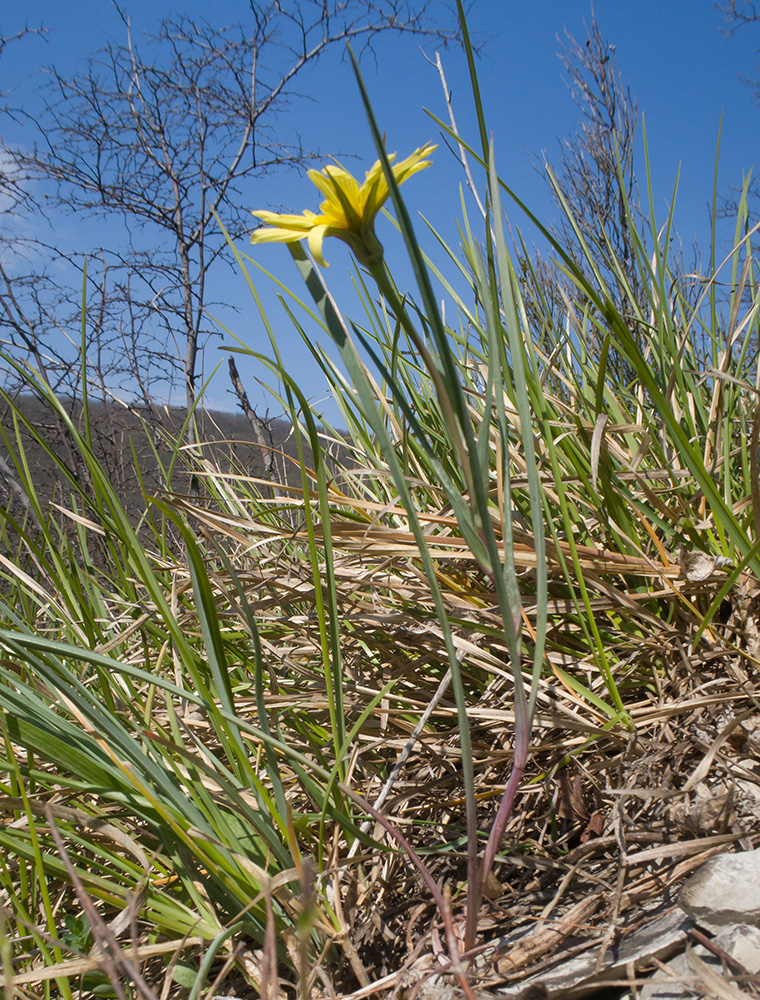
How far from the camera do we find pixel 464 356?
1.12 meters

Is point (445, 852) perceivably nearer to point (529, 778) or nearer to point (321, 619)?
point (529, 778)

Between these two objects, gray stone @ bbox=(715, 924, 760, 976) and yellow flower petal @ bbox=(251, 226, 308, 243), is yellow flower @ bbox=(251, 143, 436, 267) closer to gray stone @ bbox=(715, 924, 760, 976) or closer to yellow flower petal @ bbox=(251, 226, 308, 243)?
yellow flower petal @ bbox=(251, 226, 308, 243)

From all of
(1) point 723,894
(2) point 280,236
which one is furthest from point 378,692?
(2) point 280,236

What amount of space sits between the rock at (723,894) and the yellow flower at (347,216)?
0.47 meters

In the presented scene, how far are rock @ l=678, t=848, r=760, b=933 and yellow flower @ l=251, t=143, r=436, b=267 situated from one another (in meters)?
0.47

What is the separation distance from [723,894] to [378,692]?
33 centimetres

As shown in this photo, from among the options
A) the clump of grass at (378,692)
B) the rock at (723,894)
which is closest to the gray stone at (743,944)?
the rock at (723,894)

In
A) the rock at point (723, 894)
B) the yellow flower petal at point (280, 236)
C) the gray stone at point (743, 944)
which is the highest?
the yellow flower petal at point (280, 236)

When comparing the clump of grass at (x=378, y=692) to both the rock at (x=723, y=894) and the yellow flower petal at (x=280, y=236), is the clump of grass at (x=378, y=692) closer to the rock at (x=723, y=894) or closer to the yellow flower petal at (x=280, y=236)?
the yellow flower petal at (x=280, y=236)

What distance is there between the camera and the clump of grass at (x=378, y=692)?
0.40 metres

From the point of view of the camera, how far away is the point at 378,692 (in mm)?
636

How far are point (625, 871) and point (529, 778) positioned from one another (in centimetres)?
13

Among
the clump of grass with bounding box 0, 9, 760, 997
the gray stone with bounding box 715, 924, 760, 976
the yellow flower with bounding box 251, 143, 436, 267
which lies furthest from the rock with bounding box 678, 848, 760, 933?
the yellow flower with bounding box 251, 143, 436, 267

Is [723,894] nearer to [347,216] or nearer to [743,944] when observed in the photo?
[743,944]
